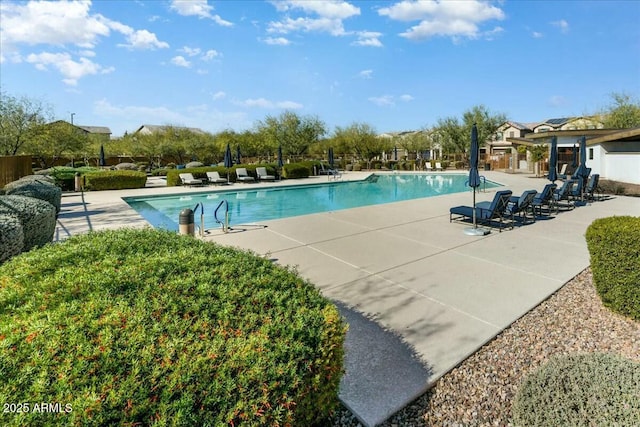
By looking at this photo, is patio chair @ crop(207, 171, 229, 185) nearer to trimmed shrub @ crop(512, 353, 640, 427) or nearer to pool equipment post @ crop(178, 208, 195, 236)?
pool equipment post @ crop(178, 208, 195, 236)

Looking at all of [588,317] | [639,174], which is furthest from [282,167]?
[588,317]

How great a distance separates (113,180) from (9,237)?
1756cm

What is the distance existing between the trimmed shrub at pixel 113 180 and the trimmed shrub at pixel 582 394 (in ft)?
70.2

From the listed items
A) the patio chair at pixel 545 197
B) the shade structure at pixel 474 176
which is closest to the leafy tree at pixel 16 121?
the shade structure at pixel 474 176

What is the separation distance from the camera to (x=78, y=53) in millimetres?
18719

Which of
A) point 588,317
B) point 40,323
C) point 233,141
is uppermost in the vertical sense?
point 233,141

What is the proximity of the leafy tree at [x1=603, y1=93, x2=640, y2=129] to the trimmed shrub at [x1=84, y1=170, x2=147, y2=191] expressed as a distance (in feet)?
125

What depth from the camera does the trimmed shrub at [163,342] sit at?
4.47 ft

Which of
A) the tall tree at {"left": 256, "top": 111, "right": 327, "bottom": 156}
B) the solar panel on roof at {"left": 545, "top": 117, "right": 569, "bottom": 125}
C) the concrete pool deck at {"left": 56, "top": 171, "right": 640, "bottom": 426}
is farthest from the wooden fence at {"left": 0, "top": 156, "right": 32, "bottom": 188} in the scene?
the solar panel on roof at {"left": 545, "top": 117, "right": 569, "bottom": 125}

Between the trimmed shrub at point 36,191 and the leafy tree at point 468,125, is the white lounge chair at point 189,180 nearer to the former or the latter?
the trimmed shrub at point 36,191

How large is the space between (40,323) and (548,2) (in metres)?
20.2

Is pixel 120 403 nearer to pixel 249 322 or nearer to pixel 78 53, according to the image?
pixel 249 322

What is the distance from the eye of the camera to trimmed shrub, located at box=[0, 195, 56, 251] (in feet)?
15.3

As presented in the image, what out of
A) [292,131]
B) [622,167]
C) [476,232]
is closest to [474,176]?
[476,232]
